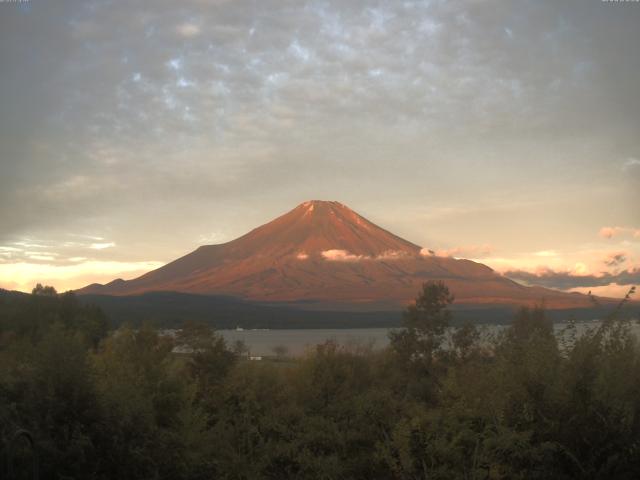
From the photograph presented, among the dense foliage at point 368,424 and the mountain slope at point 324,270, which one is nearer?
the dense foliage at point 368,424

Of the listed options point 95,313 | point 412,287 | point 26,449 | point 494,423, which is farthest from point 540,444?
point 412,287

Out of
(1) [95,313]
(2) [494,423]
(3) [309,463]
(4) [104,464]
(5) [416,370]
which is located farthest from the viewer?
(1) [95,313]

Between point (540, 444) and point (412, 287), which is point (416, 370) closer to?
point (540, 444)

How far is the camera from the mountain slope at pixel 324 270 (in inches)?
6230

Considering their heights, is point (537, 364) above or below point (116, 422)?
above

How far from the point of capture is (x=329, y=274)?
171 metres

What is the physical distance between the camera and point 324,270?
171 meters

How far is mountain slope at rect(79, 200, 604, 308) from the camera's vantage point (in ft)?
519

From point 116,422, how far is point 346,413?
7626 millimetres

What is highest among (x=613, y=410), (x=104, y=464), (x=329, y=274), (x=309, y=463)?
(x=329, y=274)

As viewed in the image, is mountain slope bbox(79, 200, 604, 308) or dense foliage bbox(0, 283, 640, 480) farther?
mountain slope bbox(79, 200, 604, 308)

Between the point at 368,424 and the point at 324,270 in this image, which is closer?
the point at 368,424

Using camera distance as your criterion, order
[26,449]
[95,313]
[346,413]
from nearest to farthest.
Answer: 1. [26,449]
2. [346,413]
3. [95,313]

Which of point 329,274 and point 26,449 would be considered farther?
point 329,274
